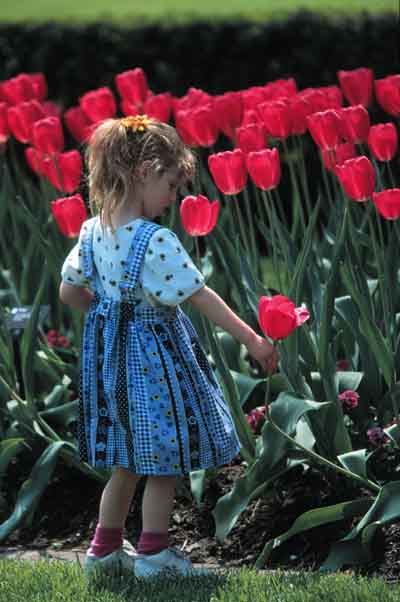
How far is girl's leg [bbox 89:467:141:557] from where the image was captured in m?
3.30

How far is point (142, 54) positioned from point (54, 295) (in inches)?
155

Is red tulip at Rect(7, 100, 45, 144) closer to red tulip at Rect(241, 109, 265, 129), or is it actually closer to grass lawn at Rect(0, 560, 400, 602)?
red tulip at Rect(241, 109, 265, 129)

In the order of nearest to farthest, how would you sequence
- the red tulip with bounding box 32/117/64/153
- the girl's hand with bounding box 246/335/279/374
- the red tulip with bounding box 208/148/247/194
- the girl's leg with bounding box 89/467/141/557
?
the girl's hand with bounding box 246/335/279/374, the girl's leg with bounding box 89/467/141/557, the red tulip with bounding box 208/148/247/194, the red tulip with bounding box 32/117/64/153

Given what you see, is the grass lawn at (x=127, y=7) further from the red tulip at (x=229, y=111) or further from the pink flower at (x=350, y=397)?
the pink flower at (x=350, y=397)

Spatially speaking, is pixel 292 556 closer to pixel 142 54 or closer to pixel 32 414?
pixel 32 414

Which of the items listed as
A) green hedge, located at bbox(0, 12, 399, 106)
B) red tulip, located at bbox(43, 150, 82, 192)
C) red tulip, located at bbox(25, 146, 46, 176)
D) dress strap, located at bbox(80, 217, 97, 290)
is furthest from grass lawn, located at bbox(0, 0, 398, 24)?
dress strap, located at bbox(80, 217, 97, 290)

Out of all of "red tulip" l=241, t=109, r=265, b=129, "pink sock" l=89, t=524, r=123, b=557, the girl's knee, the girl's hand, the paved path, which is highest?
"red tulip" l=241, t=109, r=265, b=129

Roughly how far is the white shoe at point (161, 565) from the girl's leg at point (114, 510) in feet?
0.35

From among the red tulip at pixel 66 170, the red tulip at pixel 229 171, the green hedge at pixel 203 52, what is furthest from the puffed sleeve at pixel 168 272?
the green hedge at pixel 203 52

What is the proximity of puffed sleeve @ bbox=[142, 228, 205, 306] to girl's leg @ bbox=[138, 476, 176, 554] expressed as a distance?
496mm

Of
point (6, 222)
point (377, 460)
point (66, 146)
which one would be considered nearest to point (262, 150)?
point (377, 460)

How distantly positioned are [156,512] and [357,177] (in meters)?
1.08

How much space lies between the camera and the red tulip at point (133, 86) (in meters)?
4.74

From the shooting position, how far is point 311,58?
7906mm
